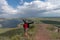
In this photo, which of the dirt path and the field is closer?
the field

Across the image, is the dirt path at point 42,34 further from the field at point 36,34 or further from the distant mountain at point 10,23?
the distant mountain at point 10,23

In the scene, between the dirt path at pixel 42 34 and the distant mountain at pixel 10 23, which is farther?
the distant mountain at pixel 10 23

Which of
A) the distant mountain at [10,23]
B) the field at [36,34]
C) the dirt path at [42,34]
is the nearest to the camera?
the field at [36,34]

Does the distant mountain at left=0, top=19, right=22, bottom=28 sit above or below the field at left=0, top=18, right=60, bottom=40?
above

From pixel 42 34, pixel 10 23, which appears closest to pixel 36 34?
pixel 42 34

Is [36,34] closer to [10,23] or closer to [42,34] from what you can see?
[42,34]

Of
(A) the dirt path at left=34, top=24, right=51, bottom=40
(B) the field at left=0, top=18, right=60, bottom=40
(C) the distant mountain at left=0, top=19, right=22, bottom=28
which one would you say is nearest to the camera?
(B) the field at left=0, top=18, right=60, bottom=40

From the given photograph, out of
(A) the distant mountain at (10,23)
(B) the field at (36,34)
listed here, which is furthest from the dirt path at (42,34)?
(A) the distant mountain at (10,23)

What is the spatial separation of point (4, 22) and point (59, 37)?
4.73 m

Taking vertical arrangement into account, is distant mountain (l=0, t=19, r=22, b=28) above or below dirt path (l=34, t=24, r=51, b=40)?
above

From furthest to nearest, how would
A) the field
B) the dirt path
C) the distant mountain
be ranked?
the distant mountain → the dirt path → the field

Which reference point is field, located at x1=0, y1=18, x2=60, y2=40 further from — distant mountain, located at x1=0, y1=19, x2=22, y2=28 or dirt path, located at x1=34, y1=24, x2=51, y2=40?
distant mountain, located at x1=0, y1=19, x2=22, y2=28

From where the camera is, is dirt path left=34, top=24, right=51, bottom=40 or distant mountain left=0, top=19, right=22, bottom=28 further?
distant mountain left=0, top=19, right=22, bottom=28

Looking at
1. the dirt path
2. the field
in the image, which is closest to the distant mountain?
the field
